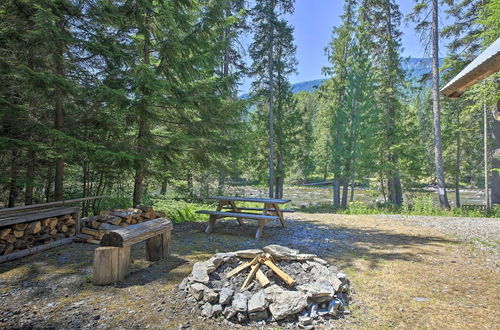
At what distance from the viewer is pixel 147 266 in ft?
13.0

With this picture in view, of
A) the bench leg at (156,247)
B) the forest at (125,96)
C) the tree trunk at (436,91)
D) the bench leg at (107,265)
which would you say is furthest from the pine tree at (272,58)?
the bench leg at (107,265)

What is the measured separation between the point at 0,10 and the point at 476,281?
29.6 feet

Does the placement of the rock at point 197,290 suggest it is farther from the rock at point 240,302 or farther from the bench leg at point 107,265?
the bench leg at point 107,265

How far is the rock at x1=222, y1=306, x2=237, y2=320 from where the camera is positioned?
2588 mm

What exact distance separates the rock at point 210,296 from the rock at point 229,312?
20 cm

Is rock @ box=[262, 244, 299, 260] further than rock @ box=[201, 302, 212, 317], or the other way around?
rock @ box=[262, 244, 299, 260]

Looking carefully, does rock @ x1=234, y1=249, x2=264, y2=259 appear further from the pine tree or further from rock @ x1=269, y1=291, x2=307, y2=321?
the pine tree

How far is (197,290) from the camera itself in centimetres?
289

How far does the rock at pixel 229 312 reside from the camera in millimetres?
2588

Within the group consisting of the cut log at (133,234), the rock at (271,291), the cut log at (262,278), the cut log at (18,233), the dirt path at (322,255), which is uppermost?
the cut log at (133,234)

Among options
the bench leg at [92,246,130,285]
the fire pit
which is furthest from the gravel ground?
the bench leg at [92,246,130,285]

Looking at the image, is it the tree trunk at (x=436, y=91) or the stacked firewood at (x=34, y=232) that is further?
the tree trunk at (x=436, y=91)

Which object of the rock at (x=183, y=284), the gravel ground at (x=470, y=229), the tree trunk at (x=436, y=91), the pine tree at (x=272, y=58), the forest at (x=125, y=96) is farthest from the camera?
the pine tree at (x=272, y=58)

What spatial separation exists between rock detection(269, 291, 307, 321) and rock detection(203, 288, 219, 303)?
603mm
